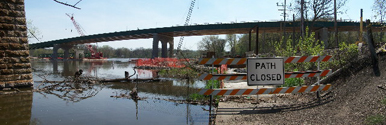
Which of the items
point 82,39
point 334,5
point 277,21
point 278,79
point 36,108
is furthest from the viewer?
point 82,39

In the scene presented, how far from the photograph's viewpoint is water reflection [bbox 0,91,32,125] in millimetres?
6315

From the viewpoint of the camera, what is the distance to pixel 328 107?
5750 mm

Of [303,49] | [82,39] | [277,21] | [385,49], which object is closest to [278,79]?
[385,49]

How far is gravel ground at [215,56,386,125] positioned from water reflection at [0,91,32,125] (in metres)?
4.97

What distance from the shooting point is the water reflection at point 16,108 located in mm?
6315

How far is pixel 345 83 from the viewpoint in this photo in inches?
268

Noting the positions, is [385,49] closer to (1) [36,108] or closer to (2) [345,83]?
(2) [345,83]

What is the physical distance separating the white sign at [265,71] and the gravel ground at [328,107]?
69 cm

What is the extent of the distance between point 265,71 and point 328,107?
158 cm

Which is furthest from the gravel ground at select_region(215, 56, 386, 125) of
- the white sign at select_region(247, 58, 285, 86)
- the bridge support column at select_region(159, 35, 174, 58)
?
the bridge support column at select_region(159, 35, 174, 58)

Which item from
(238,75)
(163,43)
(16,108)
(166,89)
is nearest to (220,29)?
(163,43)

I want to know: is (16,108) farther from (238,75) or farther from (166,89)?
(238,75)

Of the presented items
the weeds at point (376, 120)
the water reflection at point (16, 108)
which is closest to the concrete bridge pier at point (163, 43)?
the water reflection at point (16, 108)

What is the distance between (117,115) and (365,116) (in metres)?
5.61
